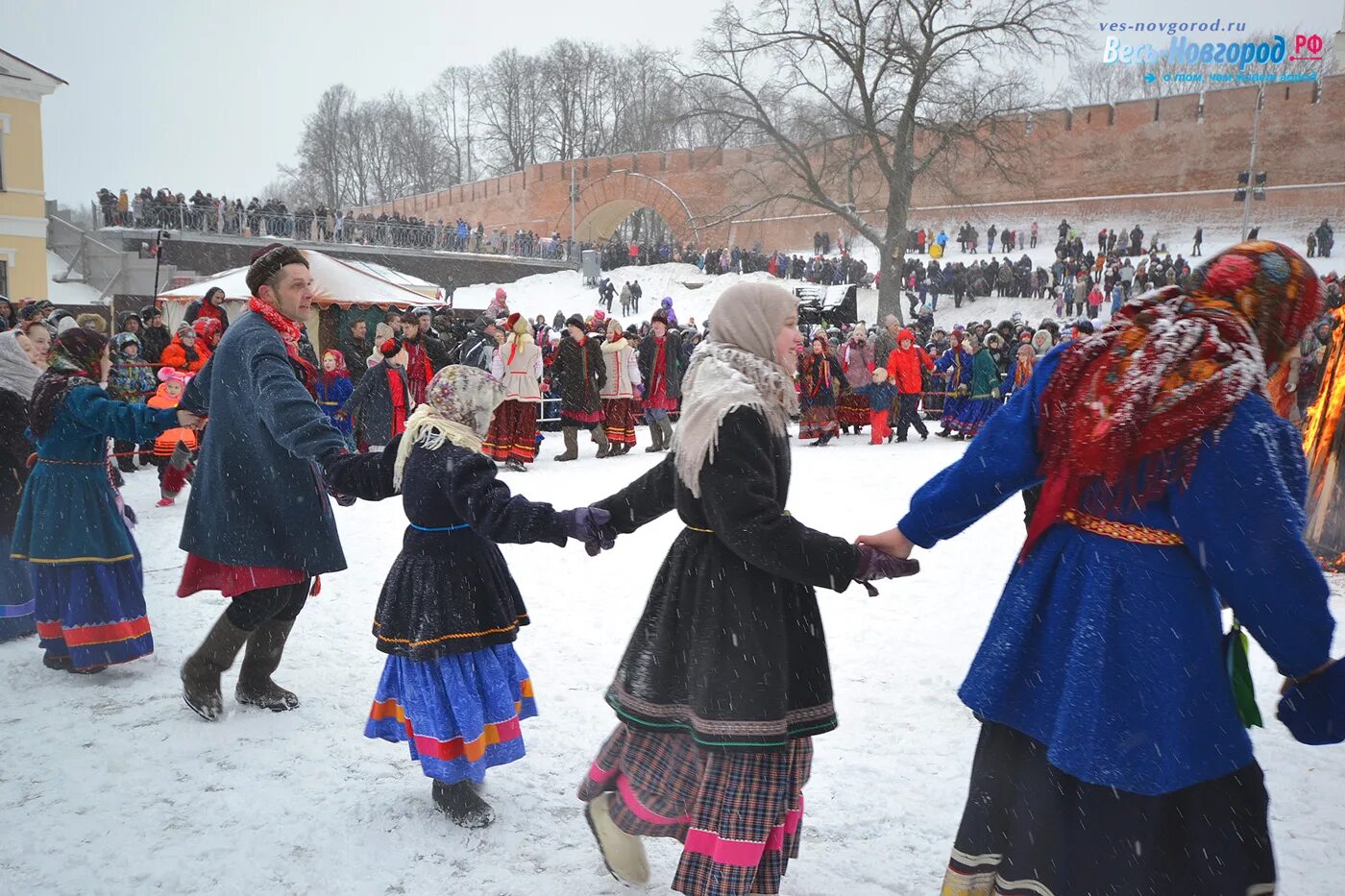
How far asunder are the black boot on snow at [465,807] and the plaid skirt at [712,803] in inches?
26.5

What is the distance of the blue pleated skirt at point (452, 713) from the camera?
9.80 ft

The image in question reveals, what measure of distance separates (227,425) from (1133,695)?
324 centimetres

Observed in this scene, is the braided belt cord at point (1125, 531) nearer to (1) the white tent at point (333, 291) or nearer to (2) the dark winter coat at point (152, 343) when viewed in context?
(2) the dark winter coat at point (152, 343)

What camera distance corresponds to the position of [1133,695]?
5.93 feet

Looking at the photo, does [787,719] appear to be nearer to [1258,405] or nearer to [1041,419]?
[1041,419]

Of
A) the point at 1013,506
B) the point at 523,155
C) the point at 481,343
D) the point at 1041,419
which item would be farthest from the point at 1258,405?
the point at 523,155

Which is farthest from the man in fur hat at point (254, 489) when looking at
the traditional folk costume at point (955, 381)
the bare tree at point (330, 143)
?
the bare tree at point (330, 143)

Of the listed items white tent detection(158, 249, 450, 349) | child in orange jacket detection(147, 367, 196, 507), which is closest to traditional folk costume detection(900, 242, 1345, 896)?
child in orange jacket detection(147, 367, 196, 507)

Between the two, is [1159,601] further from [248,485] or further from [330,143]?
[330,143]

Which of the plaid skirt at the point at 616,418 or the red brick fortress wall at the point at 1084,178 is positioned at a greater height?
the red brick fortress wall at the point at 1084,178

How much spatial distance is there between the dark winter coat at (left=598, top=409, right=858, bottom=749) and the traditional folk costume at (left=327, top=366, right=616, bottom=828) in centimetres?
71

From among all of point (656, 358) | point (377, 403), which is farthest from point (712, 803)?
point (656, 358)

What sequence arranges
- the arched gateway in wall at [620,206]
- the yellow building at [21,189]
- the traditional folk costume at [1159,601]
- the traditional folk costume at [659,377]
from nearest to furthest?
1. the traditional folk costume at [1159,601]
2. the traditional folk costume at [659,377]
3. the yellow building at [21,189]
4. the arched gateway in wall at [620,206]

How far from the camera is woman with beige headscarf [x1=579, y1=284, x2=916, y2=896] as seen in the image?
228cm
